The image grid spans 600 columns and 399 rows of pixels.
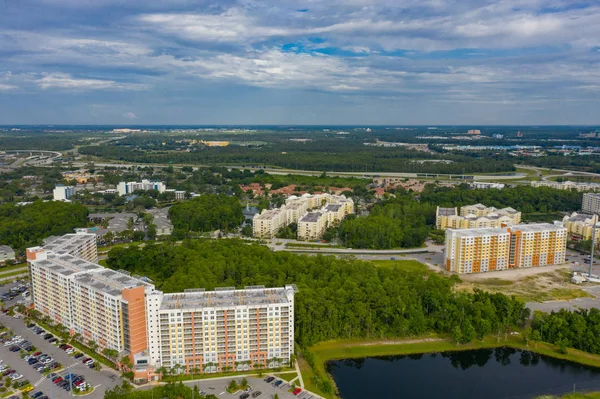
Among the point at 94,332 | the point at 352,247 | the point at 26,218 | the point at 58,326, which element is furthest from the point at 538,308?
the point at 26,218

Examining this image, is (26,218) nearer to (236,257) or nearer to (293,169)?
(236,257)

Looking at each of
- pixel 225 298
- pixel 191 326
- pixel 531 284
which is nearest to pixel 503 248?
pixel 531 284

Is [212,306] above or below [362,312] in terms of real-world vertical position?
above

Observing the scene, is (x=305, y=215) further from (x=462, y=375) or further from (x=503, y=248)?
(x=462, y=375)

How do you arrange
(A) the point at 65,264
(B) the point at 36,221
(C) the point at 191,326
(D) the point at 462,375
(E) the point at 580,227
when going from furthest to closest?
(E) the point at 580,227 < (B) the point at 36,221 < (A) the point at 65,264 < (D) the point at 462,375 < (C) the point at 191,326

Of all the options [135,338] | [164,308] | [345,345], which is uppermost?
[164,308]

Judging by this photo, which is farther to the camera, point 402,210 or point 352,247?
point 402,210
